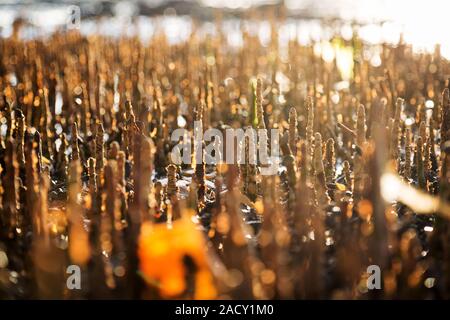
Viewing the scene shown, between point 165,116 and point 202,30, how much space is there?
512 centimetres

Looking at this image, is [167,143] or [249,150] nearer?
[249,150]

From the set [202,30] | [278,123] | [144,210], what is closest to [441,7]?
[202,30]

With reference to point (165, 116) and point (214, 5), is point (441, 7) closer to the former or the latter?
point (165, 116)

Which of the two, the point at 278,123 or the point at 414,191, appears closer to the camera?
the point at 414,191

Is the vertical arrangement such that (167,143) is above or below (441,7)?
below

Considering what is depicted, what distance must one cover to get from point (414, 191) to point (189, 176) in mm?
1365

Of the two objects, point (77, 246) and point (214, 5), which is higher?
point (214, 5)

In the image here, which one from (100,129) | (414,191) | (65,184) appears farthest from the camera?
(65,184)

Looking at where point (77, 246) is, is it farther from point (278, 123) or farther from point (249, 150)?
point (278, 123)

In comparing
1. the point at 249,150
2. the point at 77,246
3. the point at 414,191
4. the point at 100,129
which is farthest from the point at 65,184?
the point at 414,191

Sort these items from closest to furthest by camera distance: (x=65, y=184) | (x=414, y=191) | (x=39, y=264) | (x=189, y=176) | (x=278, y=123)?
(x=39, y=264), (x=414, y=191), (x=65, y=184), (x=189, y=176), (x=278, y=123)

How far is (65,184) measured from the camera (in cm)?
320

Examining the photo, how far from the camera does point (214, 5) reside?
15.2 meters
